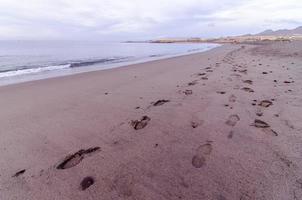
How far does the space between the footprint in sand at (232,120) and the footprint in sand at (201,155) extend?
86 centimetres

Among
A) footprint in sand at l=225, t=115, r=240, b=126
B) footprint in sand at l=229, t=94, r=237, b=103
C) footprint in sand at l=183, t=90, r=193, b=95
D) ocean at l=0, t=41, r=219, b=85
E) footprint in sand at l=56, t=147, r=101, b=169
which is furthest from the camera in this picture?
ocean at l=0, t=41, r=219, b=85

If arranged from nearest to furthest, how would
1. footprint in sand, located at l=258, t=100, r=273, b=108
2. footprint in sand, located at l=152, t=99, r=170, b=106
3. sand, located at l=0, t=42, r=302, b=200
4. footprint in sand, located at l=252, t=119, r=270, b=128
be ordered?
sand, located at l=0, t=42, r=302, b=200
footprint in sand, located at l=252, t=119, r=270, b=128
footprint in sand, located at l=258, t=100, r=273, b=108
footprint in sand, located at l=152, t=99, r=170, b=106

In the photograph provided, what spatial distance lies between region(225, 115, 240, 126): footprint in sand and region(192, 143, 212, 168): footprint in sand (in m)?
0.86

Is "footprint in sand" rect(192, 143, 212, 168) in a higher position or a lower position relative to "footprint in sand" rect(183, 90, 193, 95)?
higher

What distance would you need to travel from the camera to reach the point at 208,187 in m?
2.29

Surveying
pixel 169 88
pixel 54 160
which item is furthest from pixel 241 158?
pixel 169 88

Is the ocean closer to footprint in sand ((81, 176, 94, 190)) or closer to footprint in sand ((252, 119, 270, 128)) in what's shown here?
footprint in sand ((81, 176, 94, 190))

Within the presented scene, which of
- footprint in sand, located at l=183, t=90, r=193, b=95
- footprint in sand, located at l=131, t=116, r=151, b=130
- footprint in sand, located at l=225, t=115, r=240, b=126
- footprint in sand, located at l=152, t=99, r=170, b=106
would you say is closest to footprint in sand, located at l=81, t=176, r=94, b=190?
footprint in sand, located at l=131, t=116, r=151, b=130

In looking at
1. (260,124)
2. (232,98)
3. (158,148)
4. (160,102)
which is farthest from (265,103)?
(158,148)

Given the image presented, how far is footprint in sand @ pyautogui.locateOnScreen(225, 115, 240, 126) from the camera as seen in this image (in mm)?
3824

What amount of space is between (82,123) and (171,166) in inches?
84.6

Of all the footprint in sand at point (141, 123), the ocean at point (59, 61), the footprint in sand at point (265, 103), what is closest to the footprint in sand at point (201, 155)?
the footprint in sand at point (141, 123)

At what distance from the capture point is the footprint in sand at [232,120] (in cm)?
382

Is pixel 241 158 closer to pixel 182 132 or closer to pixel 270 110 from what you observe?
pixel 182 132
